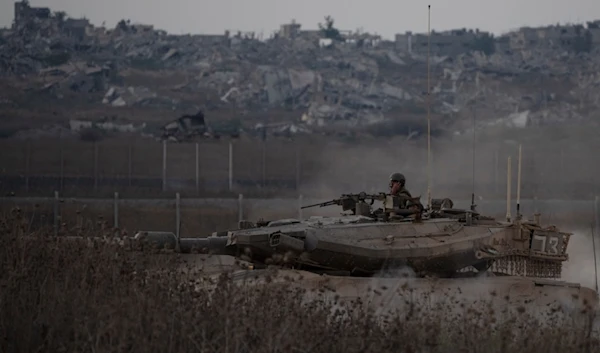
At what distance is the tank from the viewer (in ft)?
71.1

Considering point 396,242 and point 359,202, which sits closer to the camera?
point 396,242

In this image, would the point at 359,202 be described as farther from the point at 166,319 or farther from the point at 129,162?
the point at 129,162

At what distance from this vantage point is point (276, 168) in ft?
188

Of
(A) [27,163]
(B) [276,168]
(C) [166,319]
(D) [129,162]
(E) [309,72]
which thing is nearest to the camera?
(C) [166,319]

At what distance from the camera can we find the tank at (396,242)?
2167 cm

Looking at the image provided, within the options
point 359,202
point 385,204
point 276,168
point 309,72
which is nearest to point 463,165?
point 276,168

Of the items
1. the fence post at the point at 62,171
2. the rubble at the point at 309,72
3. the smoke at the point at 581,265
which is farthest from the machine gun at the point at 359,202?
the rubble at the point at 309,72

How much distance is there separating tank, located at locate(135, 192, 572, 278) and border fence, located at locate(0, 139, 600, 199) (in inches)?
839

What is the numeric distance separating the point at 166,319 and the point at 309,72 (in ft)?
253

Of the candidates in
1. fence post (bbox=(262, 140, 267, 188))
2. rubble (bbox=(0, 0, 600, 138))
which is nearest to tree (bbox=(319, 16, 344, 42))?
rubble (bbox=(0, 0, 600, 138))

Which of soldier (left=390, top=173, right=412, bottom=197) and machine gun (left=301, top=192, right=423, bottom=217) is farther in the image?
soldier (left=390, top=173, right=412, bottom=197)

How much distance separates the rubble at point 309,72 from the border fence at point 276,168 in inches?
383

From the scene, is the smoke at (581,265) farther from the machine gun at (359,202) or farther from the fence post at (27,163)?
the fence post at (27,163)

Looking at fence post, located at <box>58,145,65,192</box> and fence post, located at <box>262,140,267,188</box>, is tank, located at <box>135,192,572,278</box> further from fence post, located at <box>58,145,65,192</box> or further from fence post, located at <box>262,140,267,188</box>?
fence post, located at <box>262,140,267,188</box>
